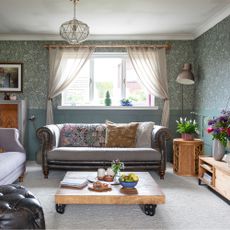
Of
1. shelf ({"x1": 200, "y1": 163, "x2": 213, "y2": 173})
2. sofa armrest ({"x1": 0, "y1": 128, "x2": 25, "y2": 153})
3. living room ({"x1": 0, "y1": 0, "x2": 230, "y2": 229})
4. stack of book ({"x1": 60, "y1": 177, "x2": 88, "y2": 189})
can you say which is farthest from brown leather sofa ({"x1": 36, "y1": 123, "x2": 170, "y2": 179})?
stack of book ({"x1": 60, "y1": 177, "x2": 88, "y2": 189})

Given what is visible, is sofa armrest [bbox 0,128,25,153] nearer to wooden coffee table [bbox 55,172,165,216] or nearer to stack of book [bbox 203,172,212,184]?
wooden coffee table [bbox 55,172,165,216]

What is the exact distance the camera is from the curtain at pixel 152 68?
6.38m

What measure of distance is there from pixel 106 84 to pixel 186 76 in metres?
1.71

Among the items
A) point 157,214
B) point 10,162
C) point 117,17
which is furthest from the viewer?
point 117,17

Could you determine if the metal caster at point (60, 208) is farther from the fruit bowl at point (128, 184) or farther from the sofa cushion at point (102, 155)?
the sofa cushion at point (102, 155)

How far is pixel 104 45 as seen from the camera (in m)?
6.44

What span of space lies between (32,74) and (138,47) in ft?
7.41

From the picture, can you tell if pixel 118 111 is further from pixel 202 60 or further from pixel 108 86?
pixel 202 60

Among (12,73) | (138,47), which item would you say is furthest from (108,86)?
(12,73)

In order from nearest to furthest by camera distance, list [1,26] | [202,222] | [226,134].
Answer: [202,222], [226,134], [1,26]

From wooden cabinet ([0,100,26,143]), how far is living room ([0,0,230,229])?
358 mm

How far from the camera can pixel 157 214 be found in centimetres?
335

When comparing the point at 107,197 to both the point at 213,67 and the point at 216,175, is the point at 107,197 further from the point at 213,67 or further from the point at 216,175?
the point at 213,67

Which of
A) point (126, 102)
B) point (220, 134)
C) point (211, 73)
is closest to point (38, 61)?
point (126, 102)
